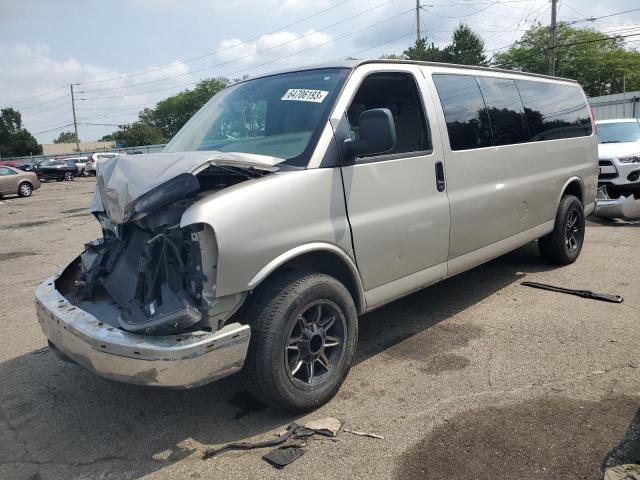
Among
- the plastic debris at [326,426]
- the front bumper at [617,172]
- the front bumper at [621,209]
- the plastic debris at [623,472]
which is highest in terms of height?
the front bumper at [617,172]

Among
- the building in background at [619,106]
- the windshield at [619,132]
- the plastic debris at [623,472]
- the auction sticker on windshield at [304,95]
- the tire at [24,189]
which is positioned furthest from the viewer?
the tire at [24,189]

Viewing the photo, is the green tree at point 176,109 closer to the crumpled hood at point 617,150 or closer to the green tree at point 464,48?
the green tree at point 464,48

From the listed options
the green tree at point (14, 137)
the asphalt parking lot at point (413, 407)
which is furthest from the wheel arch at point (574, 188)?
the green tree at point (14, 137)

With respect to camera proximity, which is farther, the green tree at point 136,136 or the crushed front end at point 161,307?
the green tree at point 136,136

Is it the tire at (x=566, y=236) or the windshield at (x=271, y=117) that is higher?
the windshield at (x=271, y=117)

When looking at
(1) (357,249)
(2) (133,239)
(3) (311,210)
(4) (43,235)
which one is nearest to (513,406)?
(1) (357,249)

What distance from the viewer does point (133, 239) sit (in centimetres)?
346

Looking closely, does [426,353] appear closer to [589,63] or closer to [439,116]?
[439,116]

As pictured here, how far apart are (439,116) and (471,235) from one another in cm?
106

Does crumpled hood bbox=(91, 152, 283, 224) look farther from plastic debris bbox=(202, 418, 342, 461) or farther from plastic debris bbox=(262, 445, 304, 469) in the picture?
plastic debris bbox=(262, 445, 304, 469)

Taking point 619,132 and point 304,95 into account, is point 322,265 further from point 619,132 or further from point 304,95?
point 619,132

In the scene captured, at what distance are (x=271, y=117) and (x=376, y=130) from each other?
0.90 m

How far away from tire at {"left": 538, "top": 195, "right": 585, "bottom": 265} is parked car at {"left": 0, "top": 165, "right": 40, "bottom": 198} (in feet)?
74.0

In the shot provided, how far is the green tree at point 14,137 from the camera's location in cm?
8144
